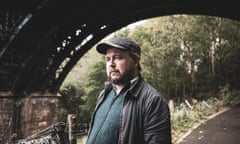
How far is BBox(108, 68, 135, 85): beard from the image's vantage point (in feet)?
6.04

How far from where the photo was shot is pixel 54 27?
Result: 29.5ft

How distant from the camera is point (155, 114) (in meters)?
1.63

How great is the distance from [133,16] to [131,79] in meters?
10.1

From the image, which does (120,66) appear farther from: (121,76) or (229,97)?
(229,97)

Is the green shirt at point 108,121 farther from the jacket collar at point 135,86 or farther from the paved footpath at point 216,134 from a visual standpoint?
the paved footpath at point 216,134

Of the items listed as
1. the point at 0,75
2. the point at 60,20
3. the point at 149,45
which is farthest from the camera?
the point at 149,45

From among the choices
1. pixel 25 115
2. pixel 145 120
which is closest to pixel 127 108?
pixel 145 120

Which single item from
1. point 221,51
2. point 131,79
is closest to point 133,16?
point 131,79

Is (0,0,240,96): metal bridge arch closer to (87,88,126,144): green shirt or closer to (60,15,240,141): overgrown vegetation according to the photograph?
(87,88,126,144): green shirt

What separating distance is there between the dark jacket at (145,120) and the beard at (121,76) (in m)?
0.13

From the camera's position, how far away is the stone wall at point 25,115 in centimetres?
879

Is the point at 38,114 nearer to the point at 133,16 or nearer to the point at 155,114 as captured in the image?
the point at 133,16

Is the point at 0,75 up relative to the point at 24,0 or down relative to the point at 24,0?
down

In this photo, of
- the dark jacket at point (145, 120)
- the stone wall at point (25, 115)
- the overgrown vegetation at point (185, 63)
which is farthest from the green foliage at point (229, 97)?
the dark jacket at point (145, 120)
